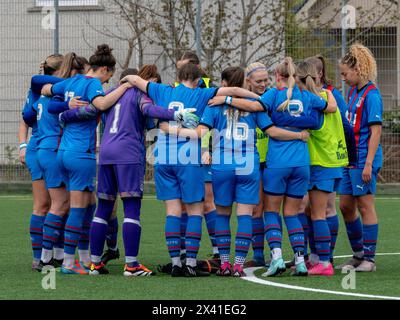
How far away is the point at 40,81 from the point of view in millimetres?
10031

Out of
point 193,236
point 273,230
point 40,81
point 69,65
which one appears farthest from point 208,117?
point 40,81

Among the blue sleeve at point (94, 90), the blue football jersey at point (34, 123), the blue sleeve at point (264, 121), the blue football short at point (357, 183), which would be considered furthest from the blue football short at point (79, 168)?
the blue football short at point (357, 183)

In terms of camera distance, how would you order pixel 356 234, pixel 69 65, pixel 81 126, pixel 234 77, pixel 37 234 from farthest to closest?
1. pixel 356 234
2. pixel 37 234
3. pixel 69 65
4. pixel 81 126
5. pixel 234 77

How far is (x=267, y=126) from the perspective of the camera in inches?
363

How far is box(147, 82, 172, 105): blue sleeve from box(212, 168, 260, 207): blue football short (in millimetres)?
788

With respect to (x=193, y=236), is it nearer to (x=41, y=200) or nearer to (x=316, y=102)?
(x=316, y=102)

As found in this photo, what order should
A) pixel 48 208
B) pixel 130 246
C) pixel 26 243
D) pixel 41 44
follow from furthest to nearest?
1. pixel 41 44
2. pixel 26 243
3. pixel 48 208
4. pixel 130 246

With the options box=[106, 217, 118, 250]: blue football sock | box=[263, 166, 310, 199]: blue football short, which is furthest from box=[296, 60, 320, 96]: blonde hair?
box=[106, 217, 118, 250]: blue football sock

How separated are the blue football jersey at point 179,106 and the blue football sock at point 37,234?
160 centimetres

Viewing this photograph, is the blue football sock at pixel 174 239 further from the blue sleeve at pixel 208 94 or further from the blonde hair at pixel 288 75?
the blonde hair at pixel 288 75

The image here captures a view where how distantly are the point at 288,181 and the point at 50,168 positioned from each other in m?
2.22

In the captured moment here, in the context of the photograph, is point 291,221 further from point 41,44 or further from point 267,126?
point 41,44

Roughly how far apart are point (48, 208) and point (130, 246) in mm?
1442
